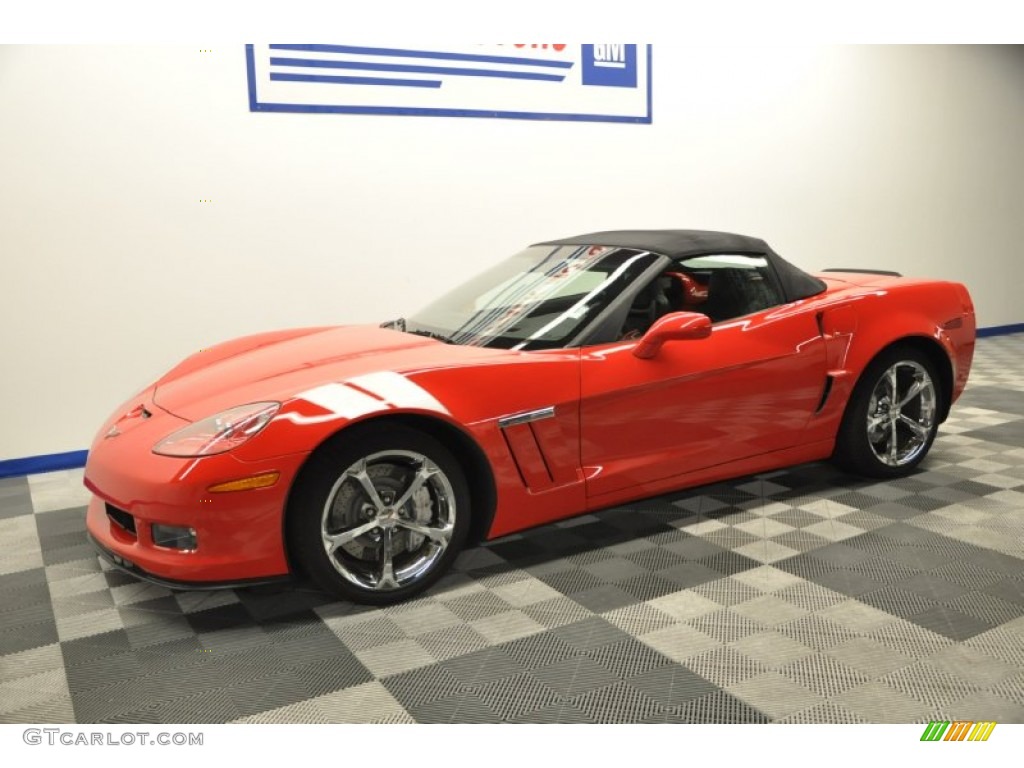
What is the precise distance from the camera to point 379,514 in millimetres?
2660

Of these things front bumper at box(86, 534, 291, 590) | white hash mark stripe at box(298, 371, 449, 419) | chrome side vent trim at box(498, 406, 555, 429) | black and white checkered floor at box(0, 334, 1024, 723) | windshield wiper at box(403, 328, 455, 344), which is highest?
windshield wiper at box(403, 328, 455, 344)

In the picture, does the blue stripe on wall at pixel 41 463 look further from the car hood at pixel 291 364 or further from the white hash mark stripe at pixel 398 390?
the white hash mark stripe at pixel 398 390

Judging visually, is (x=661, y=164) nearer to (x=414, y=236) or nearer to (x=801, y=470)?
(x=414, y=236)

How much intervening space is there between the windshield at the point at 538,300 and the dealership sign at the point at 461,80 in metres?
2.11

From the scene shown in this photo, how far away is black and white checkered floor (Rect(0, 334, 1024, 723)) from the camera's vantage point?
7.07ft

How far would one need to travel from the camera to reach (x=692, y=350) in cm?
315

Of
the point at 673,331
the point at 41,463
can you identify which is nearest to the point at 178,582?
the point at 673,331

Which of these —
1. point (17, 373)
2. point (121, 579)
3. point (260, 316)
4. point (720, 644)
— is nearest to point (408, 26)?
point (260, 316)

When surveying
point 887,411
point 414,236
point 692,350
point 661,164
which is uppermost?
point 661,164

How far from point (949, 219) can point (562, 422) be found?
6880 millimetres

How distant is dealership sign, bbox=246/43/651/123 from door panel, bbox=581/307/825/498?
113 inches

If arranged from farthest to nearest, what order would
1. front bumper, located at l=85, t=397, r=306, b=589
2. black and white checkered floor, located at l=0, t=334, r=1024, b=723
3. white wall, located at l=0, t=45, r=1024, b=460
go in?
white wall, located at l=0, t=45, r=1024, b=460, front bumper, located at l=85, t=397, r=306, b=589, black and white checkered floor, located at l=0, t=334, r=1024, b=723

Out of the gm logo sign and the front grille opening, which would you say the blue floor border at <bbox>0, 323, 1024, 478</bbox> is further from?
the gm logo sign

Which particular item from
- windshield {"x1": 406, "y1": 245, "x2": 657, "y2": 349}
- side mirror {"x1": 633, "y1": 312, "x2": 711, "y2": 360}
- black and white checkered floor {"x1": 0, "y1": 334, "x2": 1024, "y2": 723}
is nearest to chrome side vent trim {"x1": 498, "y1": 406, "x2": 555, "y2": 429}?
windshield {"x1": 406, "y1": 245, "x2": 657, "y2": 349}
